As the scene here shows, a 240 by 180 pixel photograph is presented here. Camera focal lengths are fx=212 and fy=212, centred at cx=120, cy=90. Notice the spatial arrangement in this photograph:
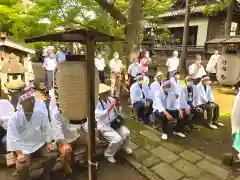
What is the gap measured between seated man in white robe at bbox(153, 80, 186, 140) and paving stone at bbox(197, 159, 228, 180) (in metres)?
1.43

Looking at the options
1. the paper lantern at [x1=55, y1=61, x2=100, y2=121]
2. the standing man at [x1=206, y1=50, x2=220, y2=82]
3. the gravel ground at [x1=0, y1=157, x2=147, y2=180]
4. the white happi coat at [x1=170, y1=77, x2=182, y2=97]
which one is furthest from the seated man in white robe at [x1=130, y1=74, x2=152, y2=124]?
the standing man at [x1=206, y1=50, x2=220, y2=82]

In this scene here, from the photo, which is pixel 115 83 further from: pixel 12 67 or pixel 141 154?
pixel 141 154

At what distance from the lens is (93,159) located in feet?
10.3

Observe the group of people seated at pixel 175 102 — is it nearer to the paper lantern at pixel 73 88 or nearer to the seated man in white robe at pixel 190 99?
the seated man in white robe at pixel 190 99

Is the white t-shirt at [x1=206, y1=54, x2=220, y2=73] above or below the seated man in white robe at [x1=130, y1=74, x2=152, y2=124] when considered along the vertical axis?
above

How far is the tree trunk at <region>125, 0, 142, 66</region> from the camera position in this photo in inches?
330

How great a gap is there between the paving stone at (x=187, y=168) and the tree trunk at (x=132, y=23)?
18.1 feet

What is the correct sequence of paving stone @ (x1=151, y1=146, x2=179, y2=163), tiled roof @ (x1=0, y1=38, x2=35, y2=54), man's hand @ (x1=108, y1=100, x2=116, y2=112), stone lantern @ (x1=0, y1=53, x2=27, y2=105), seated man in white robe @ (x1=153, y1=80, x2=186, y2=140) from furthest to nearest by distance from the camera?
tiled roof @ (x1=0, y1=38, x2=35, y2=54)
stone lantern @ (x1=0, y1=53, x2=27, y2=105)
seated man in white robe @ (x1=153, y1=80, x2=186, y2=140)
paving stone @ (x1=151, y1=146, x2=179, y2=163)
man's hand @ (x1=108, y1=100, x2=116, y2=112)

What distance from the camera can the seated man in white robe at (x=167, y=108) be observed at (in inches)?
246

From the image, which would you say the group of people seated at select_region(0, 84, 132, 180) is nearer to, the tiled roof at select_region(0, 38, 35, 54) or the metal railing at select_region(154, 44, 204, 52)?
the tiled roof at select_region(0, 38, 35, 54)

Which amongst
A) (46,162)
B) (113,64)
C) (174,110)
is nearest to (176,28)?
(113,64)

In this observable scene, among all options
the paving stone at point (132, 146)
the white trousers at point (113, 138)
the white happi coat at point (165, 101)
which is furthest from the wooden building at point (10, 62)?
the white happi coat at point (165, 101)

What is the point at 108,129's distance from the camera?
16.2 feet

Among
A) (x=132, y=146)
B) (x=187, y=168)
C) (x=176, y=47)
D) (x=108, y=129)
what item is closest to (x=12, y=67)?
(x=108, y=129)
